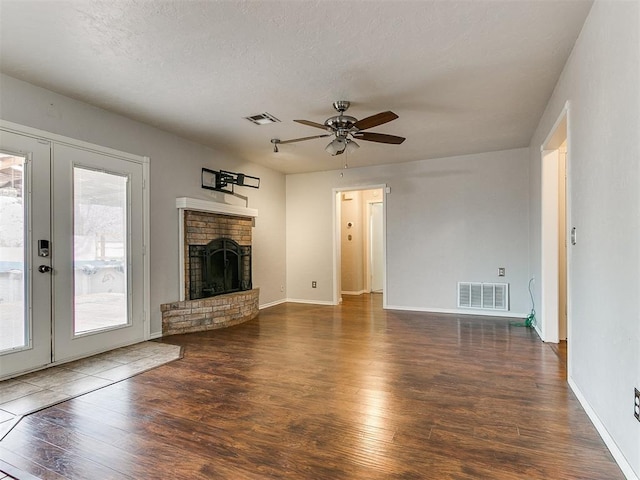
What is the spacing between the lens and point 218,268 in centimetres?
555

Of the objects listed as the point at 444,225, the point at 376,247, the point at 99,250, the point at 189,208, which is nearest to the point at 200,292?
the point at 189,208

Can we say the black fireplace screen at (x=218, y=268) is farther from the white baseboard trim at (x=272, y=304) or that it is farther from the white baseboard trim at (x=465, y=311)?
the white baseboard trim at (x=465, y=311)

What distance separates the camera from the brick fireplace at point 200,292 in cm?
483

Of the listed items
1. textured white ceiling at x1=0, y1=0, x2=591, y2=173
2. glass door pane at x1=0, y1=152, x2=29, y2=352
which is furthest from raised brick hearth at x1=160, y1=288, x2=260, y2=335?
textured white ceiling at x1=0, y1=0, x2=591, y2=173

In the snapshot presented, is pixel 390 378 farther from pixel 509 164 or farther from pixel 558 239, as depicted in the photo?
pixel 509 164

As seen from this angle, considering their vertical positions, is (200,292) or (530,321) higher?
(200,292)

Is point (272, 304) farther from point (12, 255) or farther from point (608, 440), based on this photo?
point (608, 440)

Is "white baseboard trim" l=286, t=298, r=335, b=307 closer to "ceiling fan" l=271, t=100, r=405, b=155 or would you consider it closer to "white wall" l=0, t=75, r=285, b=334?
"white wall" l=0, t=75, r=285, b=334

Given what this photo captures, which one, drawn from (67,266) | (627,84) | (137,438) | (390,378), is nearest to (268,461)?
(137,438)

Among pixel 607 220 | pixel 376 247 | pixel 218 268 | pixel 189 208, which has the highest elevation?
pixel 189 208

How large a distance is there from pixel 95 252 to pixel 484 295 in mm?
5538

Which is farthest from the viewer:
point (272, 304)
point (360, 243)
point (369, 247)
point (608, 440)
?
point (369, 247)

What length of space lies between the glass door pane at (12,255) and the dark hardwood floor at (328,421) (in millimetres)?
1044

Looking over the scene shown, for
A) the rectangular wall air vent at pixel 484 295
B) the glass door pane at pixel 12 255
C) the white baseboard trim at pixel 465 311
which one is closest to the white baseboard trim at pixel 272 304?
the white baseboard trim at pixel 465 311
